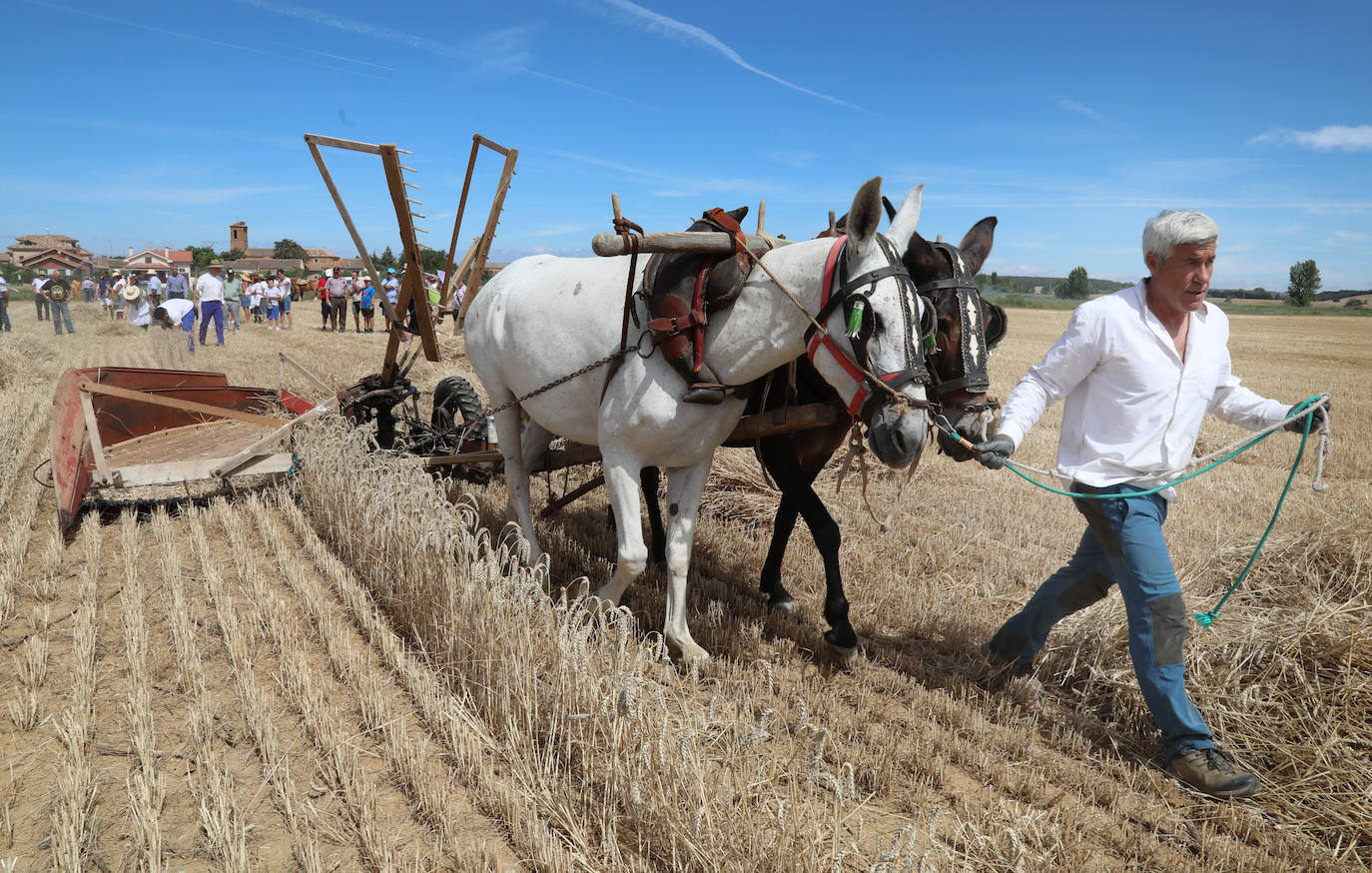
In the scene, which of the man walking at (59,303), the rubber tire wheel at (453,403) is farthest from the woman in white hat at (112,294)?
the rubber tire wheel at (453,403)

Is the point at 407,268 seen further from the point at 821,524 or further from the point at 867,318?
the point at 867,318

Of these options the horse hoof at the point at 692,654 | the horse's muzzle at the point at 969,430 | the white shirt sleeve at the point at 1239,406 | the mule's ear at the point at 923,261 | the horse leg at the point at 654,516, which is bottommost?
the horse hoof at the point at 692,654

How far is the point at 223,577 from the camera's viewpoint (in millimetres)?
4539

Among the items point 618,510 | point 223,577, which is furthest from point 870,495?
point 223,577

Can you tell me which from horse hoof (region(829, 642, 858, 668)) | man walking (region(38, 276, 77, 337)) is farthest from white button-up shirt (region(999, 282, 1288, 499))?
man walking (region(38, 276, 77, 337))

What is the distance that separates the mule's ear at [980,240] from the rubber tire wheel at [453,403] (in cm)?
396

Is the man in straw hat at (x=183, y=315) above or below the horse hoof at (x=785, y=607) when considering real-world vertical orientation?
above

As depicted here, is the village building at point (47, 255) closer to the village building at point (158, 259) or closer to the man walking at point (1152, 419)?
the village building at point (158, 259)

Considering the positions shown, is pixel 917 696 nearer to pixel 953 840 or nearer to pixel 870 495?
pixel 953 840

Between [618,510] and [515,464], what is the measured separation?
1520 millimetres

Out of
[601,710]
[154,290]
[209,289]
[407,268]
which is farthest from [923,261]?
[154,290]

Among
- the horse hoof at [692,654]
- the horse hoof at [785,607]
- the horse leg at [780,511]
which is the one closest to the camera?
the horse hoof at [692,654]

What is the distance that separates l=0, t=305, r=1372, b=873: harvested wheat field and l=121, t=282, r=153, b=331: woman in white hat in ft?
51.3

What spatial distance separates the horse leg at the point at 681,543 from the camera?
3.60 meters
